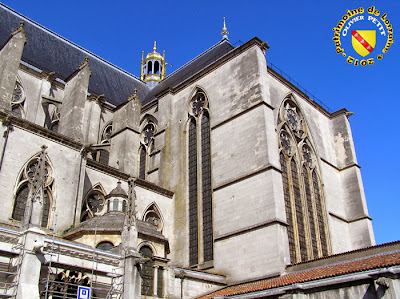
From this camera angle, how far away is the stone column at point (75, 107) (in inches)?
655

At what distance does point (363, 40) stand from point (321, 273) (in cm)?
793

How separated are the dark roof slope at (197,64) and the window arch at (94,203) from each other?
6.93 metres

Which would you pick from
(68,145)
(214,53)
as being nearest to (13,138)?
(68,145)

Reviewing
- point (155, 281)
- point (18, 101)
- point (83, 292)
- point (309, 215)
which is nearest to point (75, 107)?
point (18, 101)

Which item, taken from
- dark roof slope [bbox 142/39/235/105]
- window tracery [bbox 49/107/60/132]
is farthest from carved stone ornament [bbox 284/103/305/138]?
window tracery [bbox 49/107/60/132]

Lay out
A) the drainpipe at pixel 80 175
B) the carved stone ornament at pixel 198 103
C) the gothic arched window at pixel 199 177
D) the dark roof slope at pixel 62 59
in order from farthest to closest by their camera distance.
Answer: the dark roof slope at pixel 62 59 < the carved stone ornament at pixel 198 103 < the gothic arched window at pixel 199 177 < the drainpipe at pixel 80 175

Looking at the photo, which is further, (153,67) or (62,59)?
(153,67)

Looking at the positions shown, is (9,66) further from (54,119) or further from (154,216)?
(154,216)

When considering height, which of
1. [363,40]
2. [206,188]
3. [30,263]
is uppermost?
[363,40]

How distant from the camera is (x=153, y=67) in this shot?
109ft

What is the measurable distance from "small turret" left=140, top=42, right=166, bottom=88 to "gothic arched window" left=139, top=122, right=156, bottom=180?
10.8m

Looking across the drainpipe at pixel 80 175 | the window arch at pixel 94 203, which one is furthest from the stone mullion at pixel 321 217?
the drainpipe at pixel 80 175

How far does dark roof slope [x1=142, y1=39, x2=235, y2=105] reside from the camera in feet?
72.0

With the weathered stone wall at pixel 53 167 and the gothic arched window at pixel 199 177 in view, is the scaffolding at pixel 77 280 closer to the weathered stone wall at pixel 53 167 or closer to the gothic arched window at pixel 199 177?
the weathered stone wall at pixel 53 167
